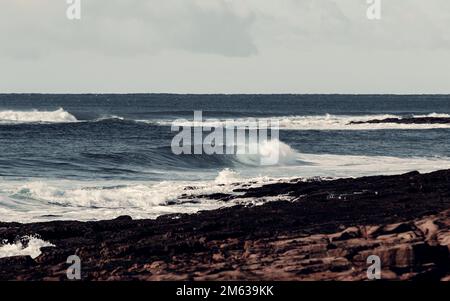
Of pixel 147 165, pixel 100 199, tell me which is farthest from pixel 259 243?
pixel 147 165

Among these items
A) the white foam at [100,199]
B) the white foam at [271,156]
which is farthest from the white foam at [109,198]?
the white foam at [271,156]

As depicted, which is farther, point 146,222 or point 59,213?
point 59,213

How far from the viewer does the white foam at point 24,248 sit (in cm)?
1835

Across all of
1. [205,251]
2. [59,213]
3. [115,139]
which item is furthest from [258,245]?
[115,139]

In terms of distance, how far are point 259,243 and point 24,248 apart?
4770mm

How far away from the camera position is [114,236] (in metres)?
19.1

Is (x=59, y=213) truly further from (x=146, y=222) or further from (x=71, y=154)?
(x=71, y=154)

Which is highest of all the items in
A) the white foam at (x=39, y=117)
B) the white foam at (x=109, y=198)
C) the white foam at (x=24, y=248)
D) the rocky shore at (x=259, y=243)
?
the rocky shore at (x=259, y=243)

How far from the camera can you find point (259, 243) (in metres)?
17.2

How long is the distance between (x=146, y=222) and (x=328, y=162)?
25162 millimetres

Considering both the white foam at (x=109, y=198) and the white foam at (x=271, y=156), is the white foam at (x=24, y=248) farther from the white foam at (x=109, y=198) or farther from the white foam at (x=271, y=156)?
the white foam at (x=271, y=156)

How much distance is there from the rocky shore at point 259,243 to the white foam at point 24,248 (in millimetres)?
294
